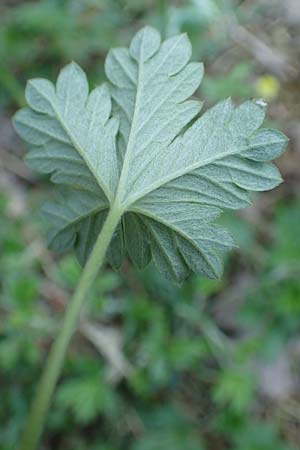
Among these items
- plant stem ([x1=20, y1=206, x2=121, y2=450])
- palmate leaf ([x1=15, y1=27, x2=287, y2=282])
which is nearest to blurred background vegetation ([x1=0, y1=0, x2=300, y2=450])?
plant stem ([x1=20, y1=206, x2=121, y2=450])

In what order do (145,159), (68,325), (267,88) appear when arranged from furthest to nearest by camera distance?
1. (267,88)
2. (68,325)
3. (145,159)

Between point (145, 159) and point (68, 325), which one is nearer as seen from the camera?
point (145, 159)

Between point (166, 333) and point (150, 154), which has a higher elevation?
point (150, 154)

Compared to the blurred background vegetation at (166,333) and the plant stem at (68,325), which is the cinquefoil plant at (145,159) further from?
the blurred background vegetation at (166,333)

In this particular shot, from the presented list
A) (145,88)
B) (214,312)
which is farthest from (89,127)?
(214,312)

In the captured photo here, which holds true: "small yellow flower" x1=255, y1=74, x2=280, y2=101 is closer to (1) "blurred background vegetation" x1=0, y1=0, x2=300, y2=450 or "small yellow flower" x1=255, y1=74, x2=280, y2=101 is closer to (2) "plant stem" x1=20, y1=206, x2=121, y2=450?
(1) "blurred background vegetation" x1=0, y1=0, x2=300, y2=450

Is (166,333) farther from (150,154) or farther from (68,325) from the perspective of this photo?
(150,154)

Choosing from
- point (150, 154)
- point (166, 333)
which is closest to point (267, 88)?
point (166, 333)
